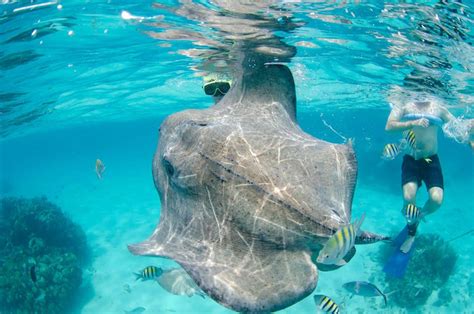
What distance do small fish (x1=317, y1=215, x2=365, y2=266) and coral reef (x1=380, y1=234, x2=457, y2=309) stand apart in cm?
1296

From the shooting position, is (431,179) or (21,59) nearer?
(431,179)

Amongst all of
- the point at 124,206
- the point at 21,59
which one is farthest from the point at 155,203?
the point at 21,59

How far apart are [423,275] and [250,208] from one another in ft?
48.5

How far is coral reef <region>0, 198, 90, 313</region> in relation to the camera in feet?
→ 42.5

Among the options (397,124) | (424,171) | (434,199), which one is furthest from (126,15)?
(434,199)

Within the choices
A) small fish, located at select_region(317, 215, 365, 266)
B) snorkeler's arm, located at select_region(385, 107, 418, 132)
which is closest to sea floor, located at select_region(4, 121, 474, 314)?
Result: snorkeler's arm, located at select_region(385, 107, 418, 132)

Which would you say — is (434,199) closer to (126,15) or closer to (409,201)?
(409,201)

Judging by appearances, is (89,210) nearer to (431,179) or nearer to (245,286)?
(431,179)

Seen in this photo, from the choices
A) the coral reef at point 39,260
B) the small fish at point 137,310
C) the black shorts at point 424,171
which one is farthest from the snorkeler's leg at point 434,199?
the coral reef at point 39,260

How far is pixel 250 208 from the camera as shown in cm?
313

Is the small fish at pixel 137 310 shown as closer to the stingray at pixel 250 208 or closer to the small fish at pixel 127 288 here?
the small fish at pixel 127 288

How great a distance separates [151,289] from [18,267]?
568 cm

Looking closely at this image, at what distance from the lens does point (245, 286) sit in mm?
2844

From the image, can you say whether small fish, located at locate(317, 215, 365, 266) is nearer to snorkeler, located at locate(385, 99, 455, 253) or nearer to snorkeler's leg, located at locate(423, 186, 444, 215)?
snorkeler, located at locate(385, 99, 455, 253)
